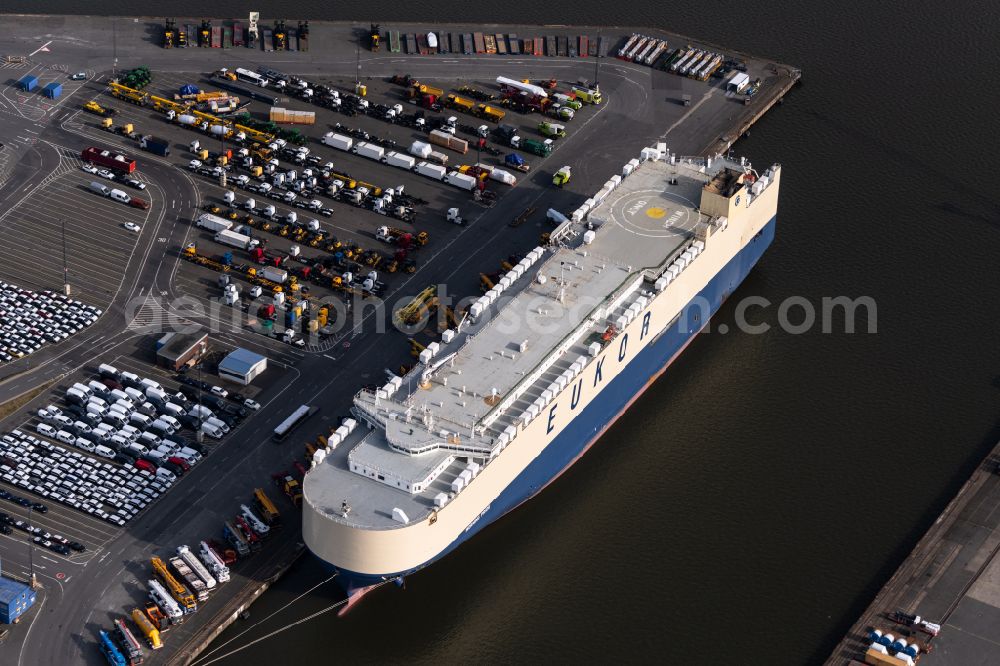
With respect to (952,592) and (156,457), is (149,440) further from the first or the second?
(952,592)

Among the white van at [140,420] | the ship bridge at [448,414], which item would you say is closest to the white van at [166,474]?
the white van at [140,420]

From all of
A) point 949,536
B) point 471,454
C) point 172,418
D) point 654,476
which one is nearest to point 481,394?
point 471,454

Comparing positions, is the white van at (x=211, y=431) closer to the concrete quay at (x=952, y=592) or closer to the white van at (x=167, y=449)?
the white van at (x=167, y=449)

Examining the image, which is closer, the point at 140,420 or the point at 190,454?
the point at 190,454

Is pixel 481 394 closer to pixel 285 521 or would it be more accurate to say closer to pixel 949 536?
pixel 285 521

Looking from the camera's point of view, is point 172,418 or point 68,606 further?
point 172,418

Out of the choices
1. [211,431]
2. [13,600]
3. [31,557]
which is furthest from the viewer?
[211,431]

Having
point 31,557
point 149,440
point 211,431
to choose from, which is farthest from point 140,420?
point 31,557
